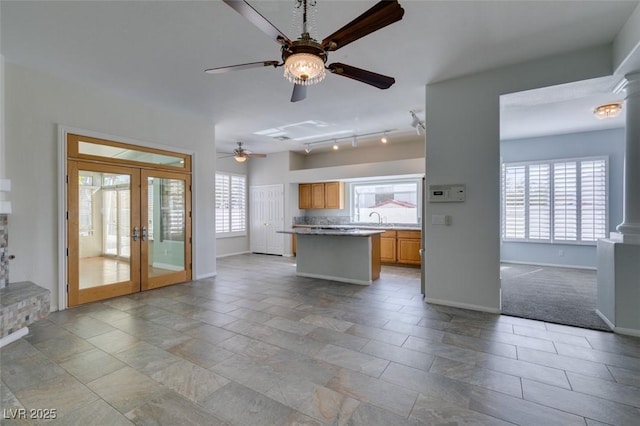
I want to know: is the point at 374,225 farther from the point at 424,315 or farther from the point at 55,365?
the point at 55,365

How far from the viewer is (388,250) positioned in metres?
7.31

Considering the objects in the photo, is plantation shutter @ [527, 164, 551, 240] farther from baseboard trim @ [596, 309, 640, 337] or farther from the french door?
the french door

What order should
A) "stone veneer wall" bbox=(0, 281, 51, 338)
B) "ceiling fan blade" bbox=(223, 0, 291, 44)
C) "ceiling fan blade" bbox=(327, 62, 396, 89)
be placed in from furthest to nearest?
"stone veneer wall" bbox=(0, 281, 51, 338) → "ceiling fan blade" bbox=(327, 62, 396, 89) → "ceiling fan blade" bbox=(223, 0, 291, 44)

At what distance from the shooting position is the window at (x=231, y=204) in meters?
8.52

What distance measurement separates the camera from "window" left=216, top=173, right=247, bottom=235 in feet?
27.9

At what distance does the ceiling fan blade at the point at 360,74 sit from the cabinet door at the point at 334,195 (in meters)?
5.82

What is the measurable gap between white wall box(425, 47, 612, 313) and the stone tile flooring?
1.29 ft

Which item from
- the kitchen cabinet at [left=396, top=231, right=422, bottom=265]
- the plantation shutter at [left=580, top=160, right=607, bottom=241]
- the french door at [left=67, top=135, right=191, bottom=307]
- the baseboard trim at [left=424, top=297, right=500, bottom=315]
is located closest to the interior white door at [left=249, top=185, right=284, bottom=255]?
the kitchen cabinet at [left=396, top=231, right=422, bottom=265]

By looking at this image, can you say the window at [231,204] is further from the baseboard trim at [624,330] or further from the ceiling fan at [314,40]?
the baseboard trim at [624,330]

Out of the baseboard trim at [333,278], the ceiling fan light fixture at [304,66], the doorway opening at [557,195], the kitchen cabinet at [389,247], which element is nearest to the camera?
the ceiling fan light fixture at [304,66]

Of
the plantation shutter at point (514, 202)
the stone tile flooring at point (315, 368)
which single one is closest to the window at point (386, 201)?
the plantation shutter at point (514, 202)

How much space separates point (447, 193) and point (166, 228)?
4652 mm

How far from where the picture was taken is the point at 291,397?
2.06m

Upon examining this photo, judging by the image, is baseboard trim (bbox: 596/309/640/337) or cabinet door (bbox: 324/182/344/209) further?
cabinet door (bbox: 324/182/344/209)
